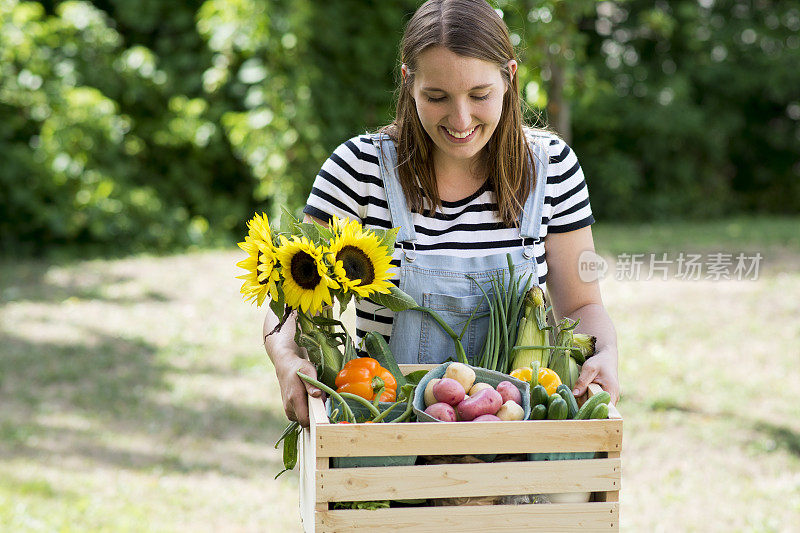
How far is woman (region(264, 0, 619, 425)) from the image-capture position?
5.65 feet

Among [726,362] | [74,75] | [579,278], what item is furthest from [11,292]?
[579,278]

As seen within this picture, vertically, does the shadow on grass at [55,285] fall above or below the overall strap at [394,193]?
below

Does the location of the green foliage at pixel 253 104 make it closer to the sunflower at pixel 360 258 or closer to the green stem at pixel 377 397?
the sunflower at pixel 360 258

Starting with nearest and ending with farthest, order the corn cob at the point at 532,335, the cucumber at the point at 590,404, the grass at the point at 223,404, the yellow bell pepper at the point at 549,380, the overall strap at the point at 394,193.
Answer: the cucumber at the point at 590,404 → the yellow bell pepper at the point at 549,380 → the corn cob at the point at 532,335 → the overall strap at the point at 394,193 → the grass at the point at 223,404

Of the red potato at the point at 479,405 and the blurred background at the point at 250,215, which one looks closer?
the red potato at the point at 479,405

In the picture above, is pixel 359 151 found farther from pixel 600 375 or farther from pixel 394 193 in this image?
pixel 600 375

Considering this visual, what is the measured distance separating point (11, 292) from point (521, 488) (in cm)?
617

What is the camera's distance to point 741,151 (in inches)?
463

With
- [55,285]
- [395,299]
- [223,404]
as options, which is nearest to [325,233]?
[395,299]

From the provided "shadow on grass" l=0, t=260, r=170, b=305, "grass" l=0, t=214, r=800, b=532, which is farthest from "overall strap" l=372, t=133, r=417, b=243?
"shadow on grass" l=0, t=260, r=170, b=305

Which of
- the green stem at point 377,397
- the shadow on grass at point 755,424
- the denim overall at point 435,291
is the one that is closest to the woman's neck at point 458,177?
the denim overall at point 435,291

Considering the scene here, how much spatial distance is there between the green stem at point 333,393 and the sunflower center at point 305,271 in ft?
0.52

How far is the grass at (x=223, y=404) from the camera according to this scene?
356cm

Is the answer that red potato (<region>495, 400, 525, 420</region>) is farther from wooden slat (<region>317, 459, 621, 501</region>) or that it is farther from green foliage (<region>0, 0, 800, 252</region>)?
green foliage (<region>0, 0, 800, 252</region>)
